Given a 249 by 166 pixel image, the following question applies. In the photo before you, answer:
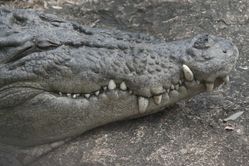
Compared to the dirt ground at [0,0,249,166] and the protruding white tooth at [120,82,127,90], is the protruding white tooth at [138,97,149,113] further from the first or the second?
the dirt ground at [0,0,249,166]

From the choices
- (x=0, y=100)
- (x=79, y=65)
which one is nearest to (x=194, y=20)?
(x=79, y=65)

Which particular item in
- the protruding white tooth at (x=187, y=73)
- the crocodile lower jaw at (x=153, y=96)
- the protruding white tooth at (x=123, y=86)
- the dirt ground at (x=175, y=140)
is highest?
the protruding white tooth at (x=187, y=73)

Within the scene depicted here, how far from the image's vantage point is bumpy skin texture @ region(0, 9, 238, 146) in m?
3.93

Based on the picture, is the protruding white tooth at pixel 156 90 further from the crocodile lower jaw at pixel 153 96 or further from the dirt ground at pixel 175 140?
the dirt ground at pixel 175 140


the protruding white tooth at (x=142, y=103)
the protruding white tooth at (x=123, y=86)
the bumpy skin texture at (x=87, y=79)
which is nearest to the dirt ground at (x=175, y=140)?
the bumpy skin texture at (x=87, y=79)

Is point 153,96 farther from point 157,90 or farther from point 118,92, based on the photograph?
point 118,92

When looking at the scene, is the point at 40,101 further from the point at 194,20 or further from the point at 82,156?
the point at 194,20

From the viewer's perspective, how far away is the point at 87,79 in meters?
3.94

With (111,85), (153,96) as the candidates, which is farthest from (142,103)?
(111,85)

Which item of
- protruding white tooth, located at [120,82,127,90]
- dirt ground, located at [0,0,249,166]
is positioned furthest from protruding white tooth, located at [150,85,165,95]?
dirt ground, located at [0,0,249,166]

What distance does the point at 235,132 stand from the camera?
403 centimetres

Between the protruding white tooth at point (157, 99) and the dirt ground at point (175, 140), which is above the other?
the protruding white tooth at point (157, 99)

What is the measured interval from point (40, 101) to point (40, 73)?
171 mm

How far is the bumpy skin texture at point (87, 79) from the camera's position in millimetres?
3926
